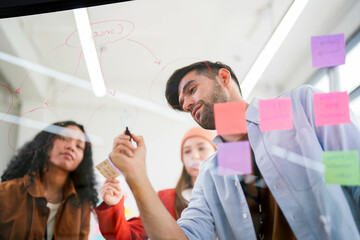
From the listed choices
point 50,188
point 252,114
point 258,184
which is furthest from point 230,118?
point 50,188

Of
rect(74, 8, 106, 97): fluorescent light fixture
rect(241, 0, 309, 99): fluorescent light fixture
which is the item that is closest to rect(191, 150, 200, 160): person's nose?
rect(241, 0, 309, 99): fluorescent light fixture

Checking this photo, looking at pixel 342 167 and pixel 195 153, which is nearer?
pixel 342 167

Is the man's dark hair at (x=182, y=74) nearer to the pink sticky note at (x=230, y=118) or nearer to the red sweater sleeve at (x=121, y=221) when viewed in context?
the pink sticky note at (x=230, y=118)

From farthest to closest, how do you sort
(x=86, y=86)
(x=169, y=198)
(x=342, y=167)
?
1. (x=86, y=86)
2. (x=169, y=198)
3. (x=342, y=167)

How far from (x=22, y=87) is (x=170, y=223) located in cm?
61

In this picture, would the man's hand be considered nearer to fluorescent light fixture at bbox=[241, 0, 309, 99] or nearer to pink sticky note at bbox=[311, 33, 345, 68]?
fluorescent light fixture at bbox=[241, 0, 309, 99]

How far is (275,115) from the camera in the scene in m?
0.81

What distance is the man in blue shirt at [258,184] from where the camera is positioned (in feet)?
2.42

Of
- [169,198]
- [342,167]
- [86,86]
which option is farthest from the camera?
[86,86]

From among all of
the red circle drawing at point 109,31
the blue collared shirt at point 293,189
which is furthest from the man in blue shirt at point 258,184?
the red circle drawing at point 109,31

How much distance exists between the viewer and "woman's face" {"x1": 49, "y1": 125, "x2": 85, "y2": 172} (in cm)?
94

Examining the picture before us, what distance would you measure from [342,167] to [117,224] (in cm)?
58

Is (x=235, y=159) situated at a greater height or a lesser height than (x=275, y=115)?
lesser

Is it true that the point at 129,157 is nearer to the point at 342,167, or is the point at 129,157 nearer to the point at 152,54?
the point at 152,54
